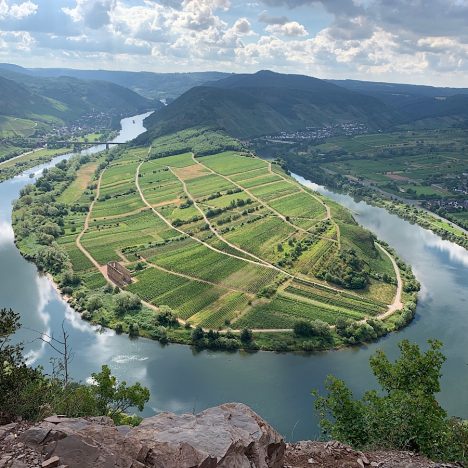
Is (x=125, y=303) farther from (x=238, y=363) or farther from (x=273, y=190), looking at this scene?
Answer: (x=273, y=190)

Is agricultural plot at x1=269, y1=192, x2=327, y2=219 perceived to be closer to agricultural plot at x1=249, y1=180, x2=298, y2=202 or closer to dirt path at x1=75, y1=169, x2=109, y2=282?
agricultural plot at x1=249, y1=180, x2=298, y2=202

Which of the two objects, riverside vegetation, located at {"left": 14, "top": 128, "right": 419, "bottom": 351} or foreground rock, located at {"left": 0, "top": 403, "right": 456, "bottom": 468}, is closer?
foreground rock, located at {"left": 0, "top": 403, "right": 456, "bottom": 468}

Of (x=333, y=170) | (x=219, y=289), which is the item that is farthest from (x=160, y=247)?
(x=333, y=170)

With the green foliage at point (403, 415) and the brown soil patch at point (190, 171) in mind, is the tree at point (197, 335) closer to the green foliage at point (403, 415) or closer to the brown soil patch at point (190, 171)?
the green foliage at point (403, 415)

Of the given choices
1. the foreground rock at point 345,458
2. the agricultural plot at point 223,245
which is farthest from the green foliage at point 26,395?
the agricultural plot at point 223,245

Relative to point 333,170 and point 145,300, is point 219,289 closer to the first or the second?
point 145,300

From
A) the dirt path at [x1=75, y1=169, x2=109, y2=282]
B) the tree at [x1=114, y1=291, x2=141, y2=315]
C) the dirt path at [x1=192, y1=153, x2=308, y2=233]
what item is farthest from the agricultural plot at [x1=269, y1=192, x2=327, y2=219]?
the tree at [x1=114, y1=291, x2=141, y2=315]
